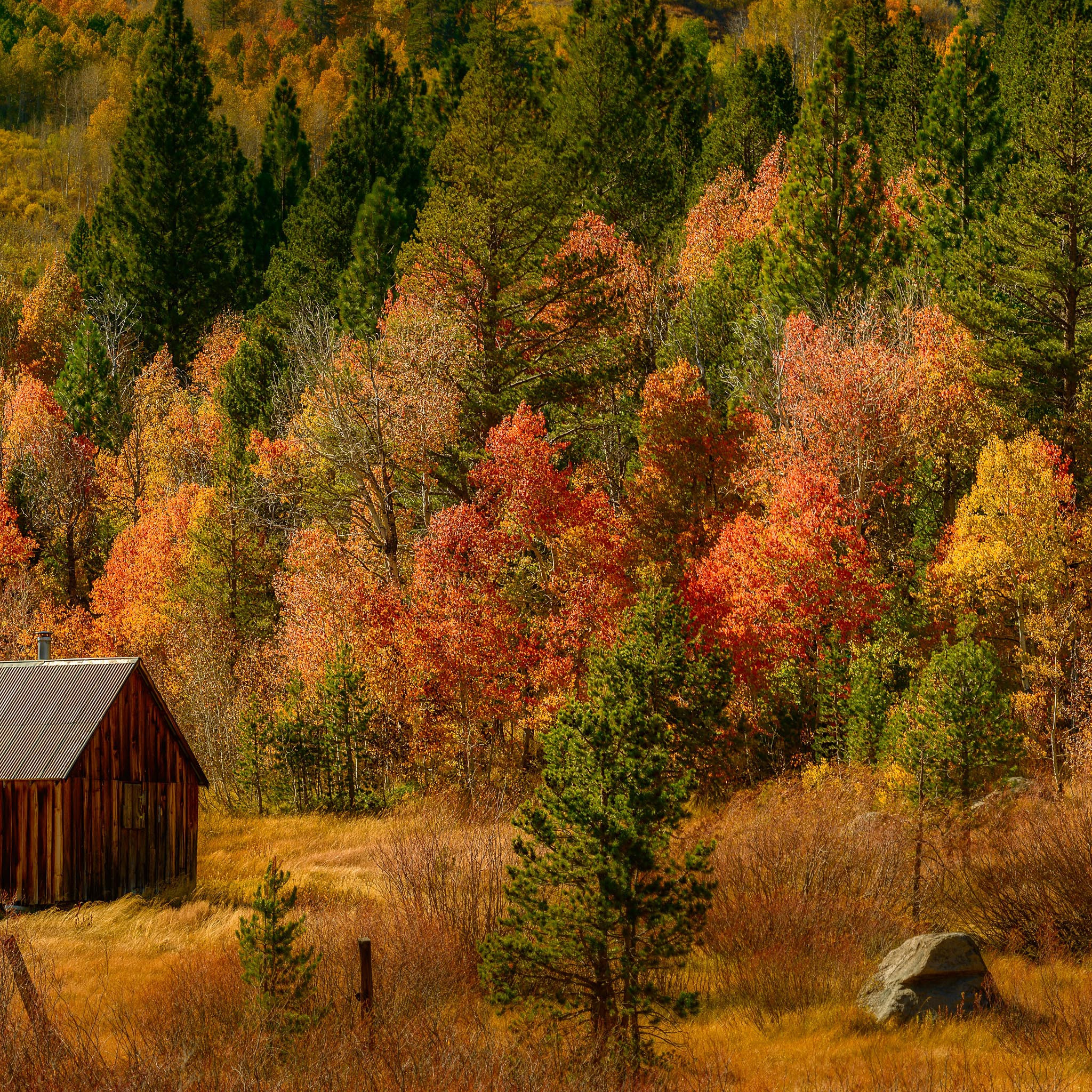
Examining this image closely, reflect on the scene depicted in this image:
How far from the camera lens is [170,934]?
66.5ft

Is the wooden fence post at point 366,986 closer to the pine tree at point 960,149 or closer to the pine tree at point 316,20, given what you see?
the pine tree at point 960,149

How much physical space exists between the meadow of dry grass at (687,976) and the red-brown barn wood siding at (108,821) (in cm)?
117

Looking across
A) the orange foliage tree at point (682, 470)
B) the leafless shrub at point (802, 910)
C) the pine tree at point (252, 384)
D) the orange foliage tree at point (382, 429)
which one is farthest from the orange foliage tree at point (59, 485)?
the leafless shrub at point (802, 910)

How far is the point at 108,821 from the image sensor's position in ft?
78.6

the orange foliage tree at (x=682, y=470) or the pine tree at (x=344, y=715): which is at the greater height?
the orange foliage tree at (x=682, y=470)

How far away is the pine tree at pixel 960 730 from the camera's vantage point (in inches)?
837

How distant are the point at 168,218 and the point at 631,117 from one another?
30.4m

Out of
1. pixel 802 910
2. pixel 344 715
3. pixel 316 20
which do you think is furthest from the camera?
pixel 316 20

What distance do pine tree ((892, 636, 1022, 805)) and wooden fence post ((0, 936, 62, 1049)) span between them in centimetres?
1437

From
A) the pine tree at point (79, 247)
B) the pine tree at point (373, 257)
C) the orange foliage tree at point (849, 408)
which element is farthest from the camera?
the pine tree at point (79, 247)

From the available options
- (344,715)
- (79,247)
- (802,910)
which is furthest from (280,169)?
(802,910)

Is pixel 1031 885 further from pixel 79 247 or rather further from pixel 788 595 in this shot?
pixel 79 247

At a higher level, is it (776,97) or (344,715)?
(776,97)

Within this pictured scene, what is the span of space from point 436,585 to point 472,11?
70962mm
